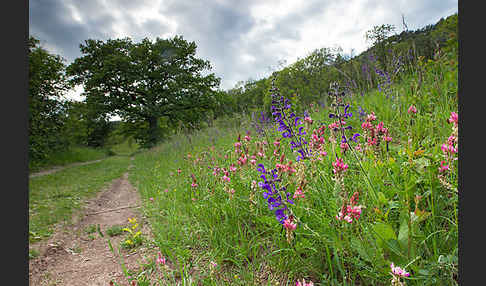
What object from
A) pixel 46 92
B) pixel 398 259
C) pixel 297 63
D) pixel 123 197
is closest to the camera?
pixel 398 259

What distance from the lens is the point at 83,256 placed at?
2.99m

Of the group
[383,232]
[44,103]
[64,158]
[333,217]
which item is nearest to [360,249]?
[383,232]

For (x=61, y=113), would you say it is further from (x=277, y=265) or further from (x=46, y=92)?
(x=277, y=265)

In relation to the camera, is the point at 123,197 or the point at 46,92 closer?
the point at 123,197

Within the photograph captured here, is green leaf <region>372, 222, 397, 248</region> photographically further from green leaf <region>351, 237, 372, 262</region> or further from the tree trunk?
the tree trunk

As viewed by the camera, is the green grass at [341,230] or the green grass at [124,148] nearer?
the green grass at [341,230]

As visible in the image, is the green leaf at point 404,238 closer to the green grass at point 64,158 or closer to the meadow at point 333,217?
the meadow at point 333,217

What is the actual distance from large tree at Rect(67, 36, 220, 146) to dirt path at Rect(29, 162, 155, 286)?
2101cm

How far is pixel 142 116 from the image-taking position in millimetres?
27062

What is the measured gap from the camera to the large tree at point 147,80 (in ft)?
79.7

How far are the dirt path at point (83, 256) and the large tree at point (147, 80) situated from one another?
68.9ft

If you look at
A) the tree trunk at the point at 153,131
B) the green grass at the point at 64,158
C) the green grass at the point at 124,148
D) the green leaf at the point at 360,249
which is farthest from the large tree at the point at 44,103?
the green grass at the point at 124,148

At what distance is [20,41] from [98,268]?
2525 mm

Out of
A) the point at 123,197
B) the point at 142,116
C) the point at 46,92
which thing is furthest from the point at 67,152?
the point at 123,197
